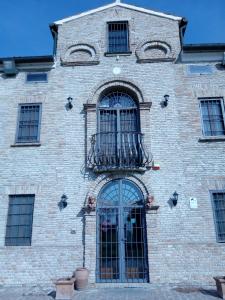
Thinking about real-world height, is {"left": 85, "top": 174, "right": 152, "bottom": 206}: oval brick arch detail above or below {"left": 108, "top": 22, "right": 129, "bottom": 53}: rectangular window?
below

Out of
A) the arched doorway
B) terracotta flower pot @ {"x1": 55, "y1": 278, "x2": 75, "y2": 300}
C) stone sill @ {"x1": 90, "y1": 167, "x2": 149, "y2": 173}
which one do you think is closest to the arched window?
stone sill @ {"x1": 90, "y1": 167, "x2": 149, "y2": 173}

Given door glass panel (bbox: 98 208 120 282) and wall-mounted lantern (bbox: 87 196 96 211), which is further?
wall-mounted lantern (bbox: 87 196 96 211)

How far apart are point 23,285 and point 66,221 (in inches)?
91.5

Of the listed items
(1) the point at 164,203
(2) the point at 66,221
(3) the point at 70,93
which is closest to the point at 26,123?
(3) the point at 70,93

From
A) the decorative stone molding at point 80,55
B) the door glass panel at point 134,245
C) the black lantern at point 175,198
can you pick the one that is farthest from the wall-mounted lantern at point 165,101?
the door glass panel at point 134,245

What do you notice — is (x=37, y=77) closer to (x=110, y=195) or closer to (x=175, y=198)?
(x=110, y=195)

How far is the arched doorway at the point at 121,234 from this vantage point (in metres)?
9.24

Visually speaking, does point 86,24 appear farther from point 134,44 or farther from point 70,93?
point 70,93

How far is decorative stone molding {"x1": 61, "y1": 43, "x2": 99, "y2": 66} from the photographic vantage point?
38.7 ft

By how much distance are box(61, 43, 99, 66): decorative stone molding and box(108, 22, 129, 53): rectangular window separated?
736 mm

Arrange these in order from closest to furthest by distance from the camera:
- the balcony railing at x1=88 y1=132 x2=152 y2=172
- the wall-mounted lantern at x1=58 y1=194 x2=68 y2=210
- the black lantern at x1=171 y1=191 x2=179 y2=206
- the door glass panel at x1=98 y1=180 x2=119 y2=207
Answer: the black lantern at x1=171 y1=191 x2=179 y2=206
the wall-mounted lantern at x1=58 y1=194 x2=68 y2=210
the door glass panel at x1=98 y1=180 x2=119 y2=207
the balcony railing at x1=88 y1=132 x2=152 y2=172

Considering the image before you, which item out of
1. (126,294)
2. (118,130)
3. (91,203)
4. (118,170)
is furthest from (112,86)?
(126,294)

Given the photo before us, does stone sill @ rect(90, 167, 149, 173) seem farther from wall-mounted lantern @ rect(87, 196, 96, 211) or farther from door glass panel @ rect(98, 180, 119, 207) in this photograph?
wall-mounted lantern @ rect(87, 196, 96, 211)

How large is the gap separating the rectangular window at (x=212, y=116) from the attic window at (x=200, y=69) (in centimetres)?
121
